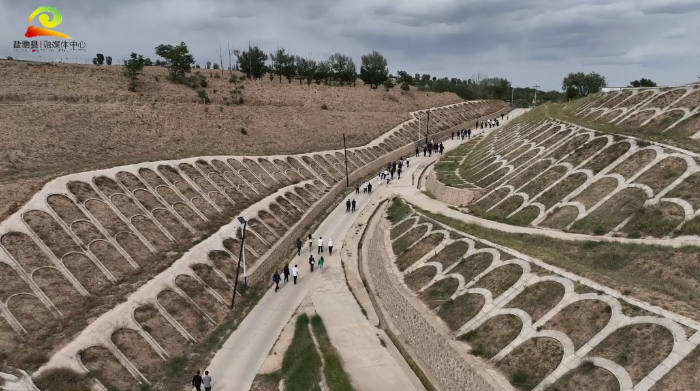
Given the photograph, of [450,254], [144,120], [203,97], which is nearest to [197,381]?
[450,254]

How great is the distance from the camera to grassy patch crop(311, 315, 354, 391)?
55.8ft

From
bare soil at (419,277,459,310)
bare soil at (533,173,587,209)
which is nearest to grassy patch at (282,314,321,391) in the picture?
bare soil at (419,277,459,310)

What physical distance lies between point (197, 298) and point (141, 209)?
8.42 meters

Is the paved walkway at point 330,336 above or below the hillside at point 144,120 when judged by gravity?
below

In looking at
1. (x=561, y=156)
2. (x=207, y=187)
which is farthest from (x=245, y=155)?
(x=561, y=156)

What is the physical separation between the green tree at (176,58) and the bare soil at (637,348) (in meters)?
69.4

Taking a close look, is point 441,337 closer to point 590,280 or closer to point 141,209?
point 590,280

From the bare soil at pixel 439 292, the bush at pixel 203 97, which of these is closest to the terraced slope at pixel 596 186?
the bare soil at pixel 439 292

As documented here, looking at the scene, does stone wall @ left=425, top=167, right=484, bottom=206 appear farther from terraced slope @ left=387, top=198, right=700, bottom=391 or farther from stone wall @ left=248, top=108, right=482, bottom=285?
terraced slope @ left=387, top=198, right=700, bottom=391

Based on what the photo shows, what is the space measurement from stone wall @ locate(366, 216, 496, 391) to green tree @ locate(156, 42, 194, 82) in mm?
55486

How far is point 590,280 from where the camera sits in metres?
15.8

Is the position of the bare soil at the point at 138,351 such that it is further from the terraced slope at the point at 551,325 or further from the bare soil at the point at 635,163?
the bare soil at the point at 635,163

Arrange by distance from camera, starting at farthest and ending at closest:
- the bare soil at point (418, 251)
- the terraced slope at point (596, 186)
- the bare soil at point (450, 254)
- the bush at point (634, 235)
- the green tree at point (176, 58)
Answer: the green tree at point (176, 58) < the bare soil at point (418, 251) < the bare soil at point (450, 254) < the terraced slope at point (596, 186) < the bush at point (634, 235)

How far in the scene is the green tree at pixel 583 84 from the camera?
275 ft
